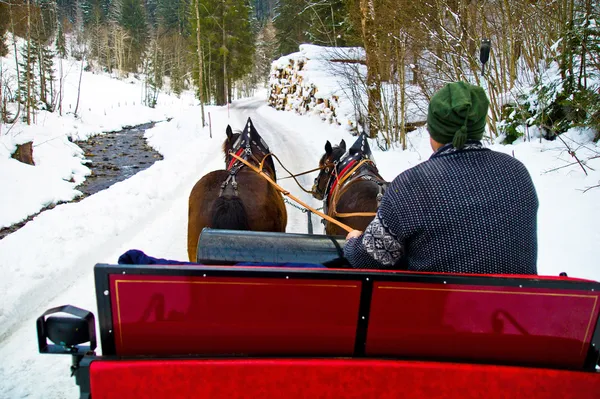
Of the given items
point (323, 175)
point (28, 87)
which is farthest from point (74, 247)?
point (28, 87)

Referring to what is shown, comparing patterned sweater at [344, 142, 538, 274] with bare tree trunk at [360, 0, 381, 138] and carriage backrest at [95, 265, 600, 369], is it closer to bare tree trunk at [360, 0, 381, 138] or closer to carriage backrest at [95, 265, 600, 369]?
carriage backrest at [95, 265, 600, 369]

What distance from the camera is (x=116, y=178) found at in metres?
10.6

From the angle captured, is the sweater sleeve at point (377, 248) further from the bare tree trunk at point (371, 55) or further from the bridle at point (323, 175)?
the bare tree trunk at point (371, 55)

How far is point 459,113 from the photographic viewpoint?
1693 mm

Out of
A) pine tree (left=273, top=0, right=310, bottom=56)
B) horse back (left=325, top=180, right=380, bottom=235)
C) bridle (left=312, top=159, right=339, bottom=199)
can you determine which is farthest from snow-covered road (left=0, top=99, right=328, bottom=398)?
pine tree (left=273, top=0, right=310, bottom=56)

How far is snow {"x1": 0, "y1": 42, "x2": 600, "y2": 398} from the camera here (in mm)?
3105

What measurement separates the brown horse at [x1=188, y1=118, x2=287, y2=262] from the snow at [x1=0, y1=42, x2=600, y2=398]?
1202 mm

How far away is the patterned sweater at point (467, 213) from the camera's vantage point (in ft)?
5.38

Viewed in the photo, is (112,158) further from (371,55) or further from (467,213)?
(467,213)

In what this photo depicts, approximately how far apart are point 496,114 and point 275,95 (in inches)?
823

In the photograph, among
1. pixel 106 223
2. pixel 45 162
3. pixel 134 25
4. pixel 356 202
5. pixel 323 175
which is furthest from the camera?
pixel 134 25

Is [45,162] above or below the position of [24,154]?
below

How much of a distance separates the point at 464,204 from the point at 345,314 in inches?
25.8

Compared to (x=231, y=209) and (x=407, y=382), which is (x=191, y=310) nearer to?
(x=407, y=382)
